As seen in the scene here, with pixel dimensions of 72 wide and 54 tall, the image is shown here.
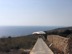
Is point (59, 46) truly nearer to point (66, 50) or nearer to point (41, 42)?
point (66, 50)

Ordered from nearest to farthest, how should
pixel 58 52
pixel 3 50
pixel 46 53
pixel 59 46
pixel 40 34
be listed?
pixel 46 53, pixel 40 34, pixel 58 52, pixel 59 46, pixel 3 50

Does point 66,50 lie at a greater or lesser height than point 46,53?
lesser

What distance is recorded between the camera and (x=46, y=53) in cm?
279

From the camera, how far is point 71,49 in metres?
9.30

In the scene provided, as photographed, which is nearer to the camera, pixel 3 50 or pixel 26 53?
pixel 26 53

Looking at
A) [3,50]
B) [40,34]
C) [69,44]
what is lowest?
[3,50]

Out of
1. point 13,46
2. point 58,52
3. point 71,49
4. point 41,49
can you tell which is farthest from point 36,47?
point 13,46

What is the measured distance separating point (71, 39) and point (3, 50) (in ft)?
31.4

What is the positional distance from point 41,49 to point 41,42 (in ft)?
0.39

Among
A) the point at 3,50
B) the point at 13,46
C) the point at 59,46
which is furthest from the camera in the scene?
the point at 13,46

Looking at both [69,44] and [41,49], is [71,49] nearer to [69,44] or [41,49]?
[69,44]

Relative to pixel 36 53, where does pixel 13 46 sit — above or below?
below

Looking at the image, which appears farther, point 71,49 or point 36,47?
point 71,49

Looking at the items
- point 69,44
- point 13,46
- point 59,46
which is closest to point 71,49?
point 69,44
